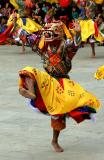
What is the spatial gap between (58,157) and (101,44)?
11667 mm

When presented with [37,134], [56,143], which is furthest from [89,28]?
[56,143]

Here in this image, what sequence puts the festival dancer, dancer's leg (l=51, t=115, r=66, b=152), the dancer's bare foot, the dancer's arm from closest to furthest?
the dancer's arm
the festival dancer
dancer's leg (l=51, t=115, r=66, b=152)
the dancer's bare foot

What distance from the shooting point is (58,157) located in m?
6.36

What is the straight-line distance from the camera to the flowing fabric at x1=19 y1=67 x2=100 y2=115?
6.31 m

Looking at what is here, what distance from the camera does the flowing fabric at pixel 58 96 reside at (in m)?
6.31

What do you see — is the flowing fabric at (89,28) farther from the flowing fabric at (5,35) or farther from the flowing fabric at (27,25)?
the flowing fabric at (5,35)

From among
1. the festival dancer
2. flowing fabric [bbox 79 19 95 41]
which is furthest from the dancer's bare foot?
flowing fabric [bbox 79 19 95 41]

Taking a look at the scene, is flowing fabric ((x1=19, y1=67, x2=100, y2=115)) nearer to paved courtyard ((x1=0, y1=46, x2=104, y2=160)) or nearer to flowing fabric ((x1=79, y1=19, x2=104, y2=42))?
paved courtyard ((x1=0, y1=46, x2=104, y2=160))

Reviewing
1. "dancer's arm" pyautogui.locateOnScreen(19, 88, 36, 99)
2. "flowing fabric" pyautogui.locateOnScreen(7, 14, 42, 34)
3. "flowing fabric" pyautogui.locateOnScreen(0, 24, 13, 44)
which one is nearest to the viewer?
"dancer's arm" pyautogui.locateOnScreen(19, 88, 36, 99)

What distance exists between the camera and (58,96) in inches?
252

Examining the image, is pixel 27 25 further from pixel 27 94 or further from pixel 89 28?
pixel 27 94

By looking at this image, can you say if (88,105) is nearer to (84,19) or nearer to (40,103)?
(40,103)

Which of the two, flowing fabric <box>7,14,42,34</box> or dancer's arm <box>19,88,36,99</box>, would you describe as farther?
flowing fabric <box>7,14,42,34</box>

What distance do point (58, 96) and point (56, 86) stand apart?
0.12 meters
